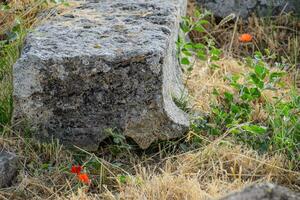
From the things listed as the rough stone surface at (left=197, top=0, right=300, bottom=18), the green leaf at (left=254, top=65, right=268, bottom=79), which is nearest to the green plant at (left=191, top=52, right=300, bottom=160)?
the green leaf at (left=254, top=65, right=268, bottom=79)

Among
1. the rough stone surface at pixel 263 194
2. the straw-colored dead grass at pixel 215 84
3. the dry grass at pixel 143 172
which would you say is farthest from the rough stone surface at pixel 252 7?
the rough stone surface at pixel 263 194

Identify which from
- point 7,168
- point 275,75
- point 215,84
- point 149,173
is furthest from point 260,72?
point 7,168

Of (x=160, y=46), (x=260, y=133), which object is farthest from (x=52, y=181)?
(x=260, y=133)

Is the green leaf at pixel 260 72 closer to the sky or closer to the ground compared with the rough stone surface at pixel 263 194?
closer to the ground

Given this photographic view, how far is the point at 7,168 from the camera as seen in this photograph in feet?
10.5

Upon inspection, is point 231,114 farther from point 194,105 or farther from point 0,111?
point 0,111

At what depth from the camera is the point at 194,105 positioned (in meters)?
3.78

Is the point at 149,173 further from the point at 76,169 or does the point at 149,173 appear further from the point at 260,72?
the point at 260,72

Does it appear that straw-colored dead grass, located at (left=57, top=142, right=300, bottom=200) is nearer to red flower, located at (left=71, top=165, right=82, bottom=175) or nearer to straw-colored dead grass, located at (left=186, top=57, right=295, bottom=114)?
red flower, located at (left=71, top=165, right=82, bottom=175)

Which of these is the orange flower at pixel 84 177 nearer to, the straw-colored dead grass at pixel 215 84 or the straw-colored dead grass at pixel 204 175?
the straw-colored dead grass at pixel 204 175

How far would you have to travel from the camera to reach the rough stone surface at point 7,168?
125 inches

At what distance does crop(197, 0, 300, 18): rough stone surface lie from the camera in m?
5.25

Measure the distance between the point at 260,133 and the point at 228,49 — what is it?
1.70 meters

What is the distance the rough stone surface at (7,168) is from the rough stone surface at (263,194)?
1546 millimetres
